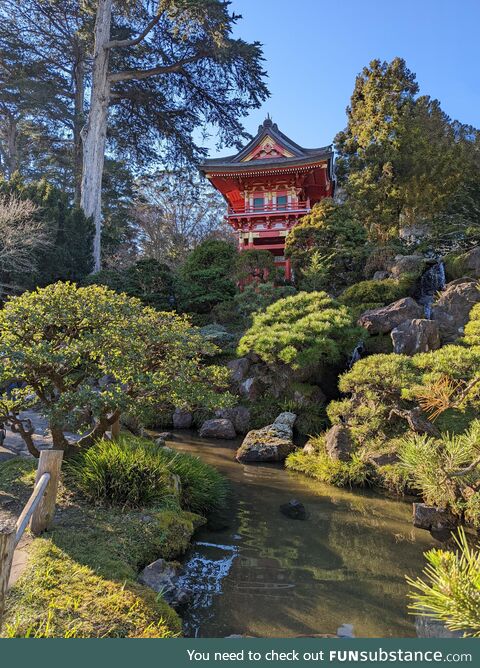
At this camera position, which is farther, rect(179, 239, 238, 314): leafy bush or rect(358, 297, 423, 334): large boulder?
rect(179, 239, 238, 314): leafy bush

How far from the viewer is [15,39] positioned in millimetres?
17781

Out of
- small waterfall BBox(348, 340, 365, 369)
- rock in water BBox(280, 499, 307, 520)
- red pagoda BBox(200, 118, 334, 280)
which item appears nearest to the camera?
rock in water BBox(280, 499, 307, 520)

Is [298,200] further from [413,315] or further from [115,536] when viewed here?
[115,536]

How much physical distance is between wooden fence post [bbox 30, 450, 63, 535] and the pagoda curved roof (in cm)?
1718

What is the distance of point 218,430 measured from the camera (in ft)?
30.4

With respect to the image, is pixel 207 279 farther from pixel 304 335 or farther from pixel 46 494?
pixel 46 494

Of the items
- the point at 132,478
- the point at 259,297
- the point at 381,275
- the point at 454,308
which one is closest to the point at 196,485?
the point at 132,478

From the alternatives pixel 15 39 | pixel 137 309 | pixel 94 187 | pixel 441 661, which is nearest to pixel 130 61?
pixel 15 39

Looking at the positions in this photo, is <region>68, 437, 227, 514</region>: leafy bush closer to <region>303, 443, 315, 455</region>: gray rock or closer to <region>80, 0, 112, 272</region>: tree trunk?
<region>303, 443, 315, 455</region>: gray rock

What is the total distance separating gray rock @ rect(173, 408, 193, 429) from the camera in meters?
10.2

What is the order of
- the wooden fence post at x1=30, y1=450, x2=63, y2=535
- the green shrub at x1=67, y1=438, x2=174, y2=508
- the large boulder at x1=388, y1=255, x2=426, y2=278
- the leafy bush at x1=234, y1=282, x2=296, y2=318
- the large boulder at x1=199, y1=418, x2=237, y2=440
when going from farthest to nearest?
the leafy bush at x1=234, y1=282, x2=296, y2=318, the large boulder at x1=388, y1=255, x2=426, y2=278, the large boulder at x1=199, y1=418, x2=237, y2=440, the green shrub at x1=67, y1=438, x2=174, y2=508, the wooden fence post at x1=30, y1=450, x2=63, y2=535

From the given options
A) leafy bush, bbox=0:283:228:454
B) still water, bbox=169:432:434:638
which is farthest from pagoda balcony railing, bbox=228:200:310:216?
still water, bbox=169:432:434:638

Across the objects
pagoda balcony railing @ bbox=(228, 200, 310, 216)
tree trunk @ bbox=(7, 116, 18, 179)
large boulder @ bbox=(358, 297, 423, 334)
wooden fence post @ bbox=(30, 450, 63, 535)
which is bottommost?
wooden fence post @ bbox=(30, 450, 63, 535)

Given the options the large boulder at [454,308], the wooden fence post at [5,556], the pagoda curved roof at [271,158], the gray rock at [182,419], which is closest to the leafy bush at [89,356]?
the wooden fence post at [5,556]
